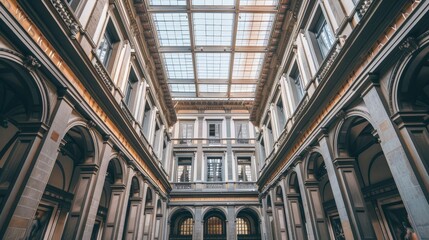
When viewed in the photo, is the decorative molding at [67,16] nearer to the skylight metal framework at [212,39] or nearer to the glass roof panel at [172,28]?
the skylight metal framework at [212,39]

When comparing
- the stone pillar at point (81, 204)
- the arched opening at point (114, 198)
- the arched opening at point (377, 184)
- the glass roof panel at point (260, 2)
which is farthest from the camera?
the glass roof panel at point (260, 2)

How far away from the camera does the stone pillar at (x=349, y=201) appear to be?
257 inches

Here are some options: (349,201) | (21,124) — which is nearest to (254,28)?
(349,201)

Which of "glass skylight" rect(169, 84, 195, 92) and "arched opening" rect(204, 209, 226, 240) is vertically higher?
"glass skylight" rect(169, 84, 195, 92)

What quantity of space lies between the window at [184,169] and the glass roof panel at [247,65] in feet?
27.8

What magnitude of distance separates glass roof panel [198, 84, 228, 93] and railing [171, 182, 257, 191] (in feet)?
25.8

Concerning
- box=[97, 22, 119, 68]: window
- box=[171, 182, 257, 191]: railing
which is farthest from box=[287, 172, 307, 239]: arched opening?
box=[97, 22, 119, 68]: window

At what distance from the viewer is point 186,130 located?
22609 mm

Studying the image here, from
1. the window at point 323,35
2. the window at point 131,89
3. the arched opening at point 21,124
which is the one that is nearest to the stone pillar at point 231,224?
the window at point 131,89

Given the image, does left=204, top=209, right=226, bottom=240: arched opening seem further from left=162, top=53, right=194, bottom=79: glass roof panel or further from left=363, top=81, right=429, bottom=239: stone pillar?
left=363, top=81, right=429, bottom=239: stone pillar

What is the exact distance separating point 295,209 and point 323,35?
806cm

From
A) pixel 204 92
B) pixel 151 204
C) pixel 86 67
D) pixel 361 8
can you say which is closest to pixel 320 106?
pixel 361 8

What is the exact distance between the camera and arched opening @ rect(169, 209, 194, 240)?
19141 mm

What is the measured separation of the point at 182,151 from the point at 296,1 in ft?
48.4
